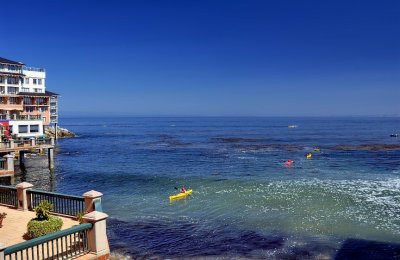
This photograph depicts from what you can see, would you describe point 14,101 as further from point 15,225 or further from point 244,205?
point 15,225

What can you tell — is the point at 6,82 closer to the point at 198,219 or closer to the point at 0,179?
the point at 0,179

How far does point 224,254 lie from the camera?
21250 millimetres

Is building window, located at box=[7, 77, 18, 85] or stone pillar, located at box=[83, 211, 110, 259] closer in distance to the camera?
stone pillar, located at box=[83, 211, 110, 259]

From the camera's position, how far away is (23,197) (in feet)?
65.4

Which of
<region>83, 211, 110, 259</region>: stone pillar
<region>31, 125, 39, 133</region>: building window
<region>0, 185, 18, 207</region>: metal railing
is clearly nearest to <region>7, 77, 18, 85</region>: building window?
<region>31, 125, 39, 133</region>: building window

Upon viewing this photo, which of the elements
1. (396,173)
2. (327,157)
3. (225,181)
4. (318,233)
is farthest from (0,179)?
(327,157)

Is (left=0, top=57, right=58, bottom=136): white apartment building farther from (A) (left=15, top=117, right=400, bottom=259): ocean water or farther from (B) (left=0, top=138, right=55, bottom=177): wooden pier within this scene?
(A) (left=15, top=117, right=400, bottom=259): ocean water

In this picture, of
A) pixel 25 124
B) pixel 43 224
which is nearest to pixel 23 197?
pixel 43 224

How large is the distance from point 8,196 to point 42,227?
711 centimetres

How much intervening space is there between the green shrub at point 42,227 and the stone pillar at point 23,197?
181 inches

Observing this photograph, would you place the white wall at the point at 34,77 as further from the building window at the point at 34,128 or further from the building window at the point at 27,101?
the building window at the point at 34,128

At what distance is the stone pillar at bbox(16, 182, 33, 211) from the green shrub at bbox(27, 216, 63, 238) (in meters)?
4.60

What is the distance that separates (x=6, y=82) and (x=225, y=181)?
58.1 m

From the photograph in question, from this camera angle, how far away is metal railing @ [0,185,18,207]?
20.7 metres
